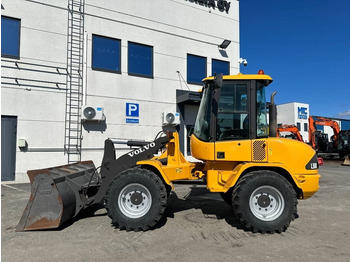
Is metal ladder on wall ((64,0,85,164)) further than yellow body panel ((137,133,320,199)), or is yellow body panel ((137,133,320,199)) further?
metal ladder on wall ((64,0,85,164))

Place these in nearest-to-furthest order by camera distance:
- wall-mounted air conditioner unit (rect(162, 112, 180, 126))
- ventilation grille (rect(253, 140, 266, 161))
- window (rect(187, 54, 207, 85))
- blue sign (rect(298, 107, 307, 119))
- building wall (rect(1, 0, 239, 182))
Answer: ventilation grille (rect(253, 140, 266, 161)) → building wall (rect(1, 0, 239, 182)) → wall-mounted air conditioner unit (rect(162, 112, 180, 126)) → window (rect(187, 54, 207, 85)) → blue sign (rect(298, 107, 307, 119))

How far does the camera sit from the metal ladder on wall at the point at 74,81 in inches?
376

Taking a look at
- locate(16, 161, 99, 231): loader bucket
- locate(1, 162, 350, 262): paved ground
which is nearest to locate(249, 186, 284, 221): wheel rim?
locate(1, 162, 350, 262): paved ground

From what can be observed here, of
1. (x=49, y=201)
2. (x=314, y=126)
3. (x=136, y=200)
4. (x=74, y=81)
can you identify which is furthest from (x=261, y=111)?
(x=314, y=126)

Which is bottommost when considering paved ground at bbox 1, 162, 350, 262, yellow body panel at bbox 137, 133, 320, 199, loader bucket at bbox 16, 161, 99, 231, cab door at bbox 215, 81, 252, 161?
paved ground at bbox 1, 162, 350, 262

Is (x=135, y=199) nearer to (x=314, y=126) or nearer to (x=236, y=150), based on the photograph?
(x=236, y=150)

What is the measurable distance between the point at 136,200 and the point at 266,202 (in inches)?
91.7

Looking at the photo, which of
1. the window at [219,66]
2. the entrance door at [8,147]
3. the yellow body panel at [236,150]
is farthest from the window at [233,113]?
the window at [219,66]

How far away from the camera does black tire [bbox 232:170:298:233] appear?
13.7ft

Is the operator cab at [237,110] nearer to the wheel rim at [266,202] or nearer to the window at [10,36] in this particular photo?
the wheel rim at [266,202]

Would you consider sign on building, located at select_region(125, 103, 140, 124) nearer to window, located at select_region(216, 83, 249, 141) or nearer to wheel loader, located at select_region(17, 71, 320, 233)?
wheel loader, located at select_region(17, 71, 320, 233)

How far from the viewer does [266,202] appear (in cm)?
429

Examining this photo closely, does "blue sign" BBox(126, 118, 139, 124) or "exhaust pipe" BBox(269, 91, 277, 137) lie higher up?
"blue sign" BBox(126, 118, 139, 124)

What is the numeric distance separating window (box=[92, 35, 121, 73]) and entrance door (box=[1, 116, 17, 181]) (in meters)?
3.84
